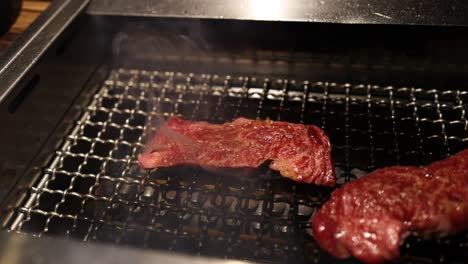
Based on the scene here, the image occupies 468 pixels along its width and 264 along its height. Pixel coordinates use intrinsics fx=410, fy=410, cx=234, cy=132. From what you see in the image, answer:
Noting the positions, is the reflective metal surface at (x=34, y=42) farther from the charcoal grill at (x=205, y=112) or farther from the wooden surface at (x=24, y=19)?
the wooden surface at (x=24, y=19)

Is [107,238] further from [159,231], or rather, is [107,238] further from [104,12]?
[104,12]


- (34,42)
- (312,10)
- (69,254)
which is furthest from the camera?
(312,10)

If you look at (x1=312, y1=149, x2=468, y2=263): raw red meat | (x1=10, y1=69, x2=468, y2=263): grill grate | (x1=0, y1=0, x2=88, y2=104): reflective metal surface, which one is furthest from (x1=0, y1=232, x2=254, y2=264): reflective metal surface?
(x1=0, y1=0, x2=88, y2=104): reflective metal surface

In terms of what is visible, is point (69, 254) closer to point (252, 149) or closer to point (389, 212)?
point (252, 149)

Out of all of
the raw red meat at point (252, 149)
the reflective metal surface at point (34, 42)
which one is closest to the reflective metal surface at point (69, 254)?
the raw red meat at point (252, 149)

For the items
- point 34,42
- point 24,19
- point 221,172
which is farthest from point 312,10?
point 24,19

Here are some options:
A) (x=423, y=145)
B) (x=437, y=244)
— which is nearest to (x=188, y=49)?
(x=423, y=145)
